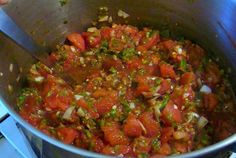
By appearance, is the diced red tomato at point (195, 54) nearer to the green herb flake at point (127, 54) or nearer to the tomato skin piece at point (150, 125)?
the green herb flake at point (127, 54)

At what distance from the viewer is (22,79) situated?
152cm

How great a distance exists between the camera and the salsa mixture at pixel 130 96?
1334mm

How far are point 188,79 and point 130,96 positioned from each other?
9.1 inches

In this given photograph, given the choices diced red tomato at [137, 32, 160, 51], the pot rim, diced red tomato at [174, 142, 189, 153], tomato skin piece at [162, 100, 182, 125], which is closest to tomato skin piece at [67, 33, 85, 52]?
diced red tomato at [137, 32, 160, 51]

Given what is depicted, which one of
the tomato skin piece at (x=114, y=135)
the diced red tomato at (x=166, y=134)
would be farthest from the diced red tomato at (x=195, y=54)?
the tomato skin piece at (x=114, y=135)

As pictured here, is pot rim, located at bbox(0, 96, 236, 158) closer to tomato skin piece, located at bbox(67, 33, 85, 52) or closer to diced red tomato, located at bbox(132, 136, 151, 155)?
diced red tomato, located at bbox(132, 136, 151, 155)

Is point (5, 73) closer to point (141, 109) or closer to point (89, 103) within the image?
point (89, 103)

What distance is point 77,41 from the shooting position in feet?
5.34

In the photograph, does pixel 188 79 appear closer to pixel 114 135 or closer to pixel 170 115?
pixel 170 115

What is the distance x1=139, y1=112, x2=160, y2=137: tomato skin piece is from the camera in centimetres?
136

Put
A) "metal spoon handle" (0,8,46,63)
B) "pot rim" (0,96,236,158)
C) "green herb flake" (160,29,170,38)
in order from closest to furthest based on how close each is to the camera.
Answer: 1. "pot rim" (0,96,236,158)
2. "metal spoon handle" (0,8,46,63)
3. "green herb flake" (160,29,170,38)

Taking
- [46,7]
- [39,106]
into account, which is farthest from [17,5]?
[39,106]

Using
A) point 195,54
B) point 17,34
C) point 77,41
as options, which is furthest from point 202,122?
point 17,34

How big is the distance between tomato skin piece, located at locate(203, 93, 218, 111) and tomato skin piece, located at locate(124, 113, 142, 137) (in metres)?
0.31
